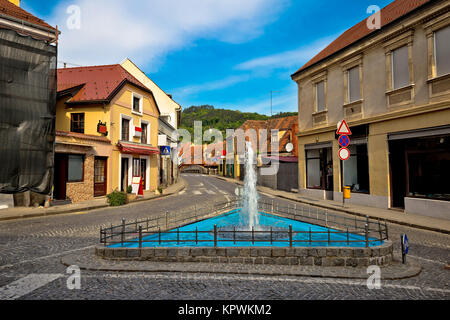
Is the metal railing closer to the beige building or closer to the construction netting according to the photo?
the beige building

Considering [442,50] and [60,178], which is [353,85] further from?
[60,178]

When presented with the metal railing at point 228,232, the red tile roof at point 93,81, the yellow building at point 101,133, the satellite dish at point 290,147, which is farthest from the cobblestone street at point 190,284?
the satellite dish at point 290,147

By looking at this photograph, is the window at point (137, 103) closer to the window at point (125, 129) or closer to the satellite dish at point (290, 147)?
the window at point (125, 129)

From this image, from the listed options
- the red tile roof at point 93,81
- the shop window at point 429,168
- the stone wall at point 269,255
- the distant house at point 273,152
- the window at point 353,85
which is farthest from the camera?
the distant house at point 273,152

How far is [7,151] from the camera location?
13.7 metres

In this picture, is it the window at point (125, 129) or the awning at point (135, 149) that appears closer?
the awning at point (135, 149)

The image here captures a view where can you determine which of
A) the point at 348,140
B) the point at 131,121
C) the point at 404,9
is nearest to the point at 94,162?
the point at 131,121

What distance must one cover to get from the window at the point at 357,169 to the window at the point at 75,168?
684 inches

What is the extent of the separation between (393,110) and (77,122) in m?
21.5

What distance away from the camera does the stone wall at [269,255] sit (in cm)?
593

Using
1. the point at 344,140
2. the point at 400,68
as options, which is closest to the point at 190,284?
the point at 344,140
